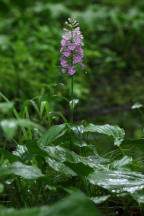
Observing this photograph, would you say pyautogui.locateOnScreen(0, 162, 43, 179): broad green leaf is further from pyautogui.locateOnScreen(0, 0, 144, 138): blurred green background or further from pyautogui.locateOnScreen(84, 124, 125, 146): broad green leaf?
pyautogui.locateOnScreen(0, 0, 144, 138): blurred green background

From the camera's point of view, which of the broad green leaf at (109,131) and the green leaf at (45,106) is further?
the green leaf at (45,106)

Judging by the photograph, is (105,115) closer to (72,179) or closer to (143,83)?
(143,83)

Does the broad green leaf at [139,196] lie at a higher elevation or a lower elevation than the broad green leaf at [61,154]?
lower

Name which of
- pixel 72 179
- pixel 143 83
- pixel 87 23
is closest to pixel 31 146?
pixel 72 179

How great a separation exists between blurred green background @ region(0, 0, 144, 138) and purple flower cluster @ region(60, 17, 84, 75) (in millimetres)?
832

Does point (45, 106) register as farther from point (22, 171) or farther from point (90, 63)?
point (90, 63)

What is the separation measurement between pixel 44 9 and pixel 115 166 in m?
3.52

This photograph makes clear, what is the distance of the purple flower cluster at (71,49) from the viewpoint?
110 centimetres

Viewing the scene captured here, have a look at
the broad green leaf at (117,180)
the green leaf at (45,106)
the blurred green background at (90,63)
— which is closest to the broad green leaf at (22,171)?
the broad green leaf at (117,180)

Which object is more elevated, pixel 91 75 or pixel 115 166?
pixel 91 75

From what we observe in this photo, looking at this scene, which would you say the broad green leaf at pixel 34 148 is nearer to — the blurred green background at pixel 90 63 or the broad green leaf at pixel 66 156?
the broad green leaf at pixel 66 156

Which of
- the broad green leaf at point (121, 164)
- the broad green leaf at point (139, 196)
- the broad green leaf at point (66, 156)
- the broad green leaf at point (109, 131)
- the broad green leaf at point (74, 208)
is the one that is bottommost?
the broad green leaf at point (139, 196)

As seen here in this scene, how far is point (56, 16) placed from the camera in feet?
13.5

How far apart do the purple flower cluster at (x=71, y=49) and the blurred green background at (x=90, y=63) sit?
2.73ft
